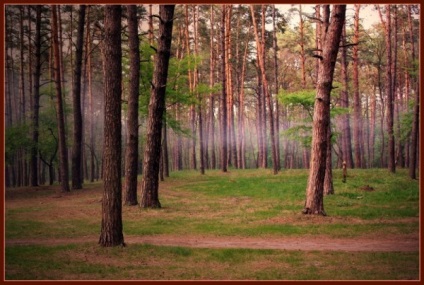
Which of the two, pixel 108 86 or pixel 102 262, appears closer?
pixel 102 262

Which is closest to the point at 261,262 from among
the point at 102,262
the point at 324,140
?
the point at 102,262

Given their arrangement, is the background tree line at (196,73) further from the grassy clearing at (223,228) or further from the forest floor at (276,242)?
the forest floor at (276,242)

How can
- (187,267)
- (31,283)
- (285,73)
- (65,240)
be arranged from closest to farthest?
1. (31,283)
2. (187,267)
3. (65,240)
4. (285,73)

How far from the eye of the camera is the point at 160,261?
29.0 ft

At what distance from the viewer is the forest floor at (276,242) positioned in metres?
9.68

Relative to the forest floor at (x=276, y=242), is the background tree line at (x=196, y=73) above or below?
above

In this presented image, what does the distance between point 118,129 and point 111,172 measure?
1047mm

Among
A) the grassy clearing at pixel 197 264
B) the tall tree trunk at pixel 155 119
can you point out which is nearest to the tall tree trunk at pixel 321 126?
the grassy clearing at pixel 197 264

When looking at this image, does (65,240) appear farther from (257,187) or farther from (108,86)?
(257,187)

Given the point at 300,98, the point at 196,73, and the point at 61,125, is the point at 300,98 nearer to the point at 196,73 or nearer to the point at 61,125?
the point at 61,125

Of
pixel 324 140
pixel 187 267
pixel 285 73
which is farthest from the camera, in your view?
pixel 285 73

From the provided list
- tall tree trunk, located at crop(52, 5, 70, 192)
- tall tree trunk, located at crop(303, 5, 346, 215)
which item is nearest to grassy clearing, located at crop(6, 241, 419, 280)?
tall tree trunk, located at crop(303, 5, 346, 215)

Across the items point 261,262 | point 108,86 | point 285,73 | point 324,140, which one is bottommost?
point 261,262

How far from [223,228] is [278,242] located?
2.30m
